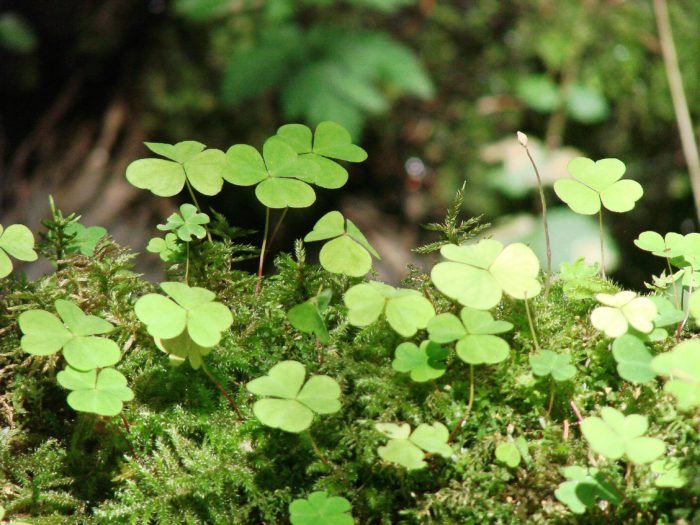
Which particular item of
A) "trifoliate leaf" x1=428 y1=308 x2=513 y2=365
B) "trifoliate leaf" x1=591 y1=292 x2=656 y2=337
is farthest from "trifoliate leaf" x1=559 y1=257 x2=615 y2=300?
"trifoliate leaf" x1=428 y1=308 x2=513 y2=365

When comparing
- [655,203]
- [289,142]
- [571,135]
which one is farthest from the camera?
[571,135]

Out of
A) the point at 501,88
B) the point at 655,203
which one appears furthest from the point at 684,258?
the point at 501,88

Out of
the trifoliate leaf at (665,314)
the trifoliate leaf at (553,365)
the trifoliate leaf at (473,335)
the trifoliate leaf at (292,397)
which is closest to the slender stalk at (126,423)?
the trifoliate leaf at (292,397)

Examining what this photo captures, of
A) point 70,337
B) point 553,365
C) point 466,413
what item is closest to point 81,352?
point 70,337

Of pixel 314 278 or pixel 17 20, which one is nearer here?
pixel 314 278

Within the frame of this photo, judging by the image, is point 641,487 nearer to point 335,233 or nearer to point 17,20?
point 335,233

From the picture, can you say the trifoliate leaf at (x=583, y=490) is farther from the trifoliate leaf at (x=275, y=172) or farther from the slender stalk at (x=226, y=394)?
the trifoliate leaf at (x=275, y=172)
